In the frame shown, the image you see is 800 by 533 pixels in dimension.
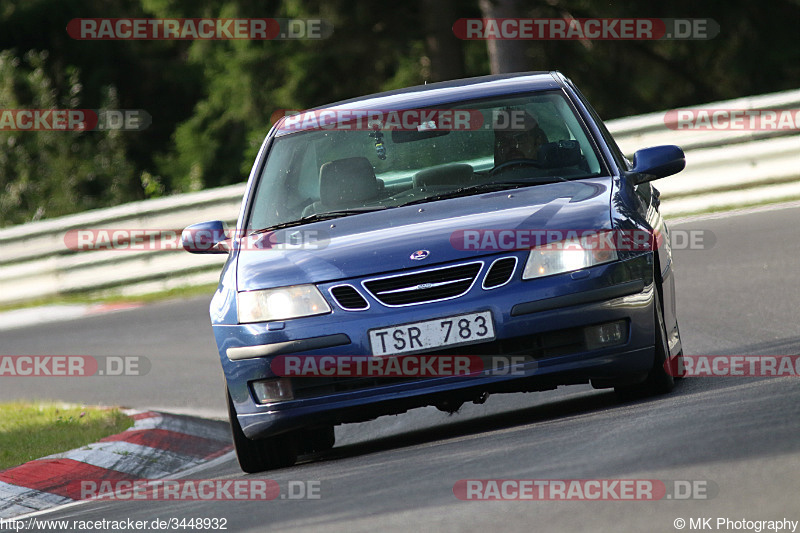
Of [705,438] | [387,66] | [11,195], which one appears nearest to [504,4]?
[387,66]

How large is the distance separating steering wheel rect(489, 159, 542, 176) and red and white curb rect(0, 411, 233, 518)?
2465mm

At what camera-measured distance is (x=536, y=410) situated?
758cm

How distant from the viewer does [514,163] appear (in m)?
7.33

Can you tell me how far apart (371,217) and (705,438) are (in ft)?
7.10

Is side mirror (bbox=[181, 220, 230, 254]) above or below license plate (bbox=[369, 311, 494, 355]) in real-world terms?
above

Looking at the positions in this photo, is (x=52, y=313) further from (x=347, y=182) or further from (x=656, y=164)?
(x=656, y=164)

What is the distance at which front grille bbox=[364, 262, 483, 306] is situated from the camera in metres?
6.29

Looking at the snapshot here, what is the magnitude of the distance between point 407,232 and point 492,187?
2.44 feet

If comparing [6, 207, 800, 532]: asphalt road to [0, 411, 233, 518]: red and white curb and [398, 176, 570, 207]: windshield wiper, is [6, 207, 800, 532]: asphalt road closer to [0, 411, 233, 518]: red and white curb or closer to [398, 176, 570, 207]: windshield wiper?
[0, 411, 233, 518]: red and white curb

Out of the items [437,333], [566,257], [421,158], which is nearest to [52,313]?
[421,158]

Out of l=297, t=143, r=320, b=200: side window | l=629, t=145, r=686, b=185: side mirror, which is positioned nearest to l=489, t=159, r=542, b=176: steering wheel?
l=629, t=145, r=686, b=185: side mirror

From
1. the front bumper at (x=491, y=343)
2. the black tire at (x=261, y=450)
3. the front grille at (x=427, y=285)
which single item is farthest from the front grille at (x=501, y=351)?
the black tire at (x=261, y=450)

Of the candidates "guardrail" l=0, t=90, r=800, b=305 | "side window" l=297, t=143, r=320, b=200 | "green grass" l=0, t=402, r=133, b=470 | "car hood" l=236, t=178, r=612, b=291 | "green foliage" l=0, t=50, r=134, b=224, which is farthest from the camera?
"green foliage" l=0, t=50, r=134, b=224

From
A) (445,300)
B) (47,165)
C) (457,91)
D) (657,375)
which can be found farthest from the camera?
(47,165)
